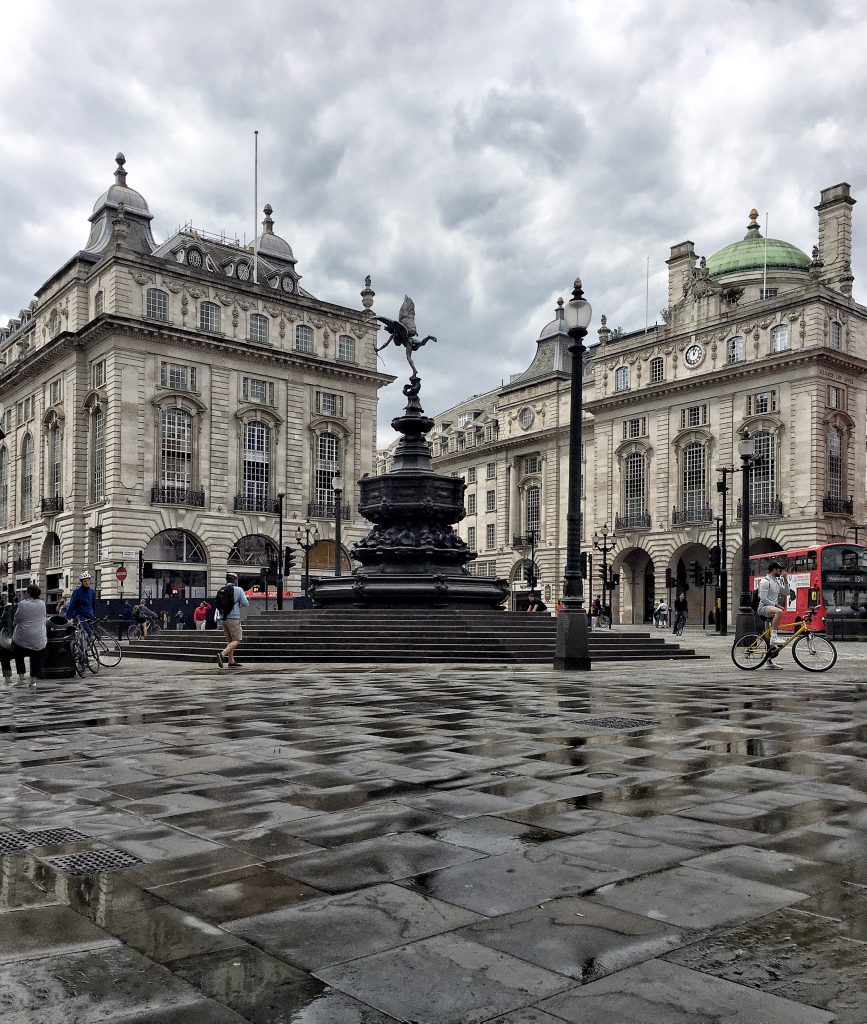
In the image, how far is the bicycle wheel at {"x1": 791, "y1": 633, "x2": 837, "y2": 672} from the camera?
59.2ft

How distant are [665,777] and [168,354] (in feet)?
170

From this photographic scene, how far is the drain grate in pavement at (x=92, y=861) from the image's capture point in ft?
15.1

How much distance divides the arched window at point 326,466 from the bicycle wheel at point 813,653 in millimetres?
44269

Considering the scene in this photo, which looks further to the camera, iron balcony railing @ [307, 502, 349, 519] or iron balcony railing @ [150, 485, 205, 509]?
iron balcony railing @ [307, 502, 349, 519]

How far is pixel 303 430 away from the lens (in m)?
60.3

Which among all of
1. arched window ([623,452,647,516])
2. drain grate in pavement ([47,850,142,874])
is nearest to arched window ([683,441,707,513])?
arched window ([623,452,647,516])

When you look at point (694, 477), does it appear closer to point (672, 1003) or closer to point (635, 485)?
point (635, 485)

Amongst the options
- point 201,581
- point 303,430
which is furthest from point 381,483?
point 303,430

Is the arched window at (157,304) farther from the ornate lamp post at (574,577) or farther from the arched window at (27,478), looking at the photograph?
the ornate lamp post at (574,577)

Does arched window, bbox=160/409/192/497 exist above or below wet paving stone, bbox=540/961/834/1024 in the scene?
above

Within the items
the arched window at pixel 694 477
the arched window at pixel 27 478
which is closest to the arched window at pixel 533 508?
the arched window at pixel 694 477

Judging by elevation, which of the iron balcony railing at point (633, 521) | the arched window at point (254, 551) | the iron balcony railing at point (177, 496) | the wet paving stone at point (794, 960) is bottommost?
the wet paving stone at point (794, 960)

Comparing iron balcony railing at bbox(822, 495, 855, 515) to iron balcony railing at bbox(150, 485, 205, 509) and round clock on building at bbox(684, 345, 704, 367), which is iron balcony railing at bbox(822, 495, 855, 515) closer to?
round clock on building at bbox(684, 345, 704, 367)

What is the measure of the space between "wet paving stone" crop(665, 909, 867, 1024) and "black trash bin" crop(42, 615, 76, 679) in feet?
48.8
